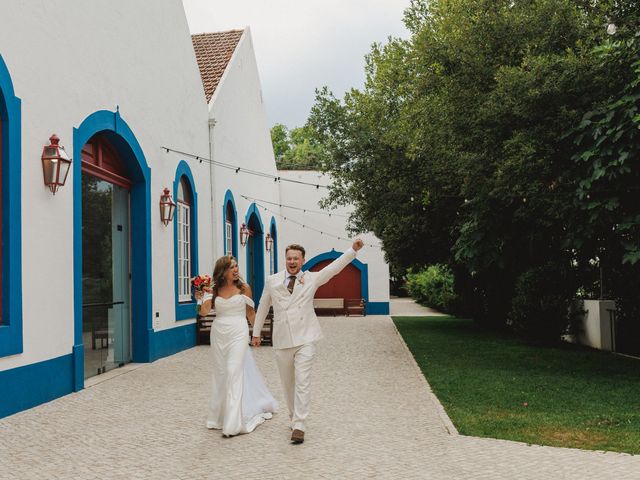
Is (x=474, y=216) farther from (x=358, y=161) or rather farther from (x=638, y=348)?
(x=358, y=161)

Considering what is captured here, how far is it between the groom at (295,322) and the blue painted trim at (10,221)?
2.64m

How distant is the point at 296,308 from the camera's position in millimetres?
6031

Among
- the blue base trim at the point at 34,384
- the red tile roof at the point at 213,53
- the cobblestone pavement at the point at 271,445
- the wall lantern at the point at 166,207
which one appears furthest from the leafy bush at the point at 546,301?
the blue base trim at the point at 34,384

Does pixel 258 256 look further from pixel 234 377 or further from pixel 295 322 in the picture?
pixel 295 322

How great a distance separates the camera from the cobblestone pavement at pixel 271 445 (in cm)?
491

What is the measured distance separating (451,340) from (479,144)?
23.2 ft

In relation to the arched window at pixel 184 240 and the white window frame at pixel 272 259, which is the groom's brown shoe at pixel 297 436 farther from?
the white window frame at pixel 272 259

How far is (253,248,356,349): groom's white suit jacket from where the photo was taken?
5965mm

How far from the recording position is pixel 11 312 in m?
6.87

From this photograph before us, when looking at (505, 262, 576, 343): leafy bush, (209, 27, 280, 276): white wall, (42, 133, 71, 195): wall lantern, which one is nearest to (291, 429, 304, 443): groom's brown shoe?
(42, 133, 71, 195): wall lantern

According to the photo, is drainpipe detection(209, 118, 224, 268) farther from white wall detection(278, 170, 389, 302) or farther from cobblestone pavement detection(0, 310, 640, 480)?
white wall detection(278, 170, 389, 302)

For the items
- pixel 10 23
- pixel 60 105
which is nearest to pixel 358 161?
pixel 60 105

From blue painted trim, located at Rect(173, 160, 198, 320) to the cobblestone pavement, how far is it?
4357mm

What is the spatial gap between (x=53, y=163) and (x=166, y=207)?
4.52 m
